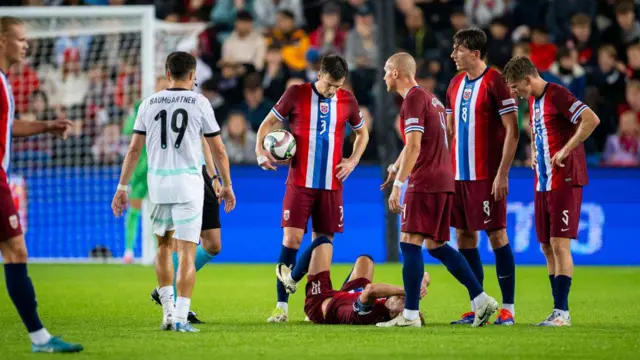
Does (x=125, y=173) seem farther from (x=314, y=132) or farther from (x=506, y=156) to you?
(x=506, y=156)

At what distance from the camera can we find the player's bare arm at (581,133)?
8.16 m

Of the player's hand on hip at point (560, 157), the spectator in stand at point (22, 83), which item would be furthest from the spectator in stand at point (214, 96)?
the player's hand on hip at point (560, 157)

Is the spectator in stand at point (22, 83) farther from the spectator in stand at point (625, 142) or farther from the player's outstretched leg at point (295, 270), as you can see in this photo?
the player's outstretched leg at point (295, 270)

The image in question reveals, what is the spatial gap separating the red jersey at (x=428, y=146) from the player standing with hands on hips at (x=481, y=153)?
62cm

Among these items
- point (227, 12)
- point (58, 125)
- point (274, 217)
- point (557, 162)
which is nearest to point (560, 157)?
point (557, 162)

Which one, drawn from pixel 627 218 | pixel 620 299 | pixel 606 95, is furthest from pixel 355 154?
pixel 606 95

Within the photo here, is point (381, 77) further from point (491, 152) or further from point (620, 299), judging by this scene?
point (491, 152)

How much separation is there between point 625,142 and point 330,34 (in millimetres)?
5287

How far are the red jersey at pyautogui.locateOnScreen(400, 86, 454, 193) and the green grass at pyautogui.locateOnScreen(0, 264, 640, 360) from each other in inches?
41.1

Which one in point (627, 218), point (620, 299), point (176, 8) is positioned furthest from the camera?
point (176, 8)

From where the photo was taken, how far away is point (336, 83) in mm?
8930

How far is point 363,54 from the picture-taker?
60.3ft

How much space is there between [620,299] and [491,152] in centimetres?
273

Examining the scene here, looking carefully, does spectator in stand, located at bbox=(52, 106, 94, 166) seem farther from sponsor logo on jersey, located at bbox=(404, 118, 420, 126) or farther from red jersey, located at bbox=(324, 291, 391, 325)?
sponsor logo on jersey, located at bbox=(404, 118, 420, 126)
